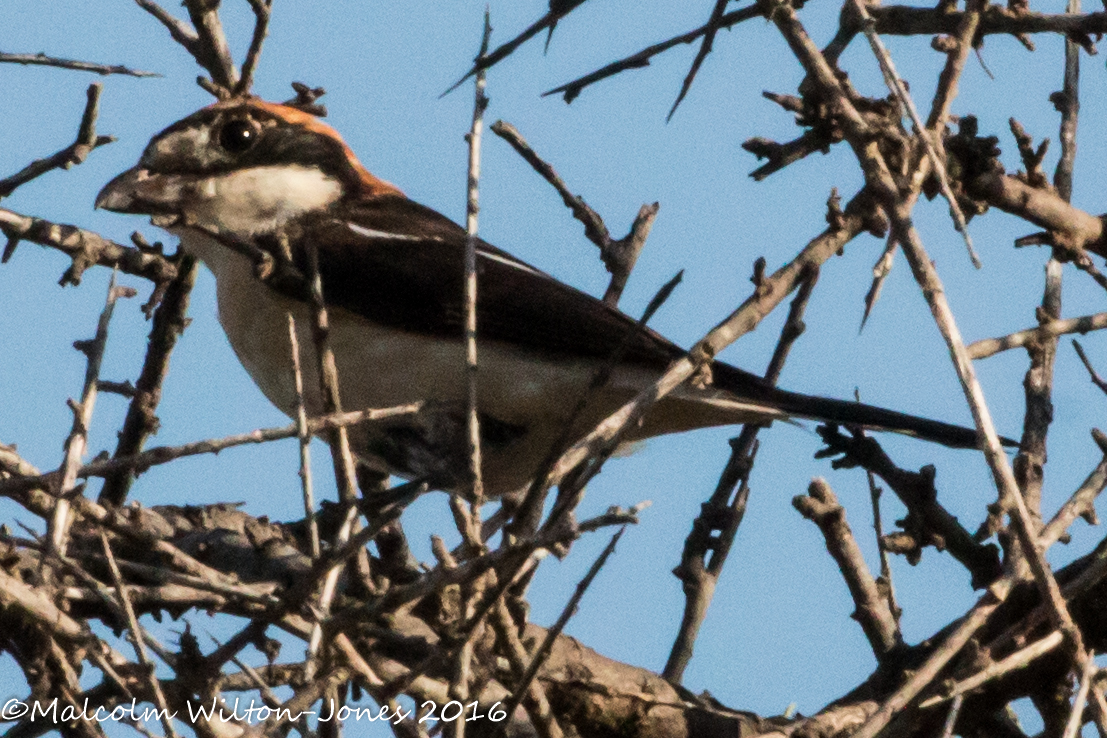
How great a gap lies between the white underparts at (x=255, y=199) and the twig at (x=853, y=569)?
218 cm

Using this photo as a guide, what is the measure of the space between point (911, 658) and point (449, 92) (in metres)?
1.85

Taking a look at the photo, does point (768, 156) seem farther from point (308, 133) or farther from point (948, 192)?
point (308, 133)

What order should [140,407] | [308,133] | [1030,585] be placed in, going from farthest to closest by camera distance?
1. [308,133]
2. [140,407]
3. [1030,585]

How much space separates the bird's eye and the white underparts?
8cm

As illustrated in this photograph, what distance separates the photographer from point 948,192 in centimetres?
274

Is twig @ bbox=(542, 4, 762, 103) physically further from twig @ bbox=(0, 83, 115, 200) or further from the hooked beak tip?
the hooked beak tip

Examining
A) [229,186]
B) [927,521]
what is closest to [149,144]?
[229,186]

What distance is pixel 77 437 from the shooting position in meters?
2.76

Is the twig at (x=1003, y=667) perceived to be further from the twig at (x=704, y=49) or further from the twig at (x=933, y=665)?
the twig at (x=704, y=49)

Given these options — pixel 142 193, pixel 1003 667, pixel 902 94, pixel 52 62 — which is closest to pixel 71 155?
pixel 52 62

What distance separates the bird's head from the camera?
5086 mm

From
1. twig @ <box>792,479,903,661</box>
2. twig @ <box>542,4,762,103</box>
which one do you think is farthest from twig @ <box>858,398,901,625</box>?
twig @ <box>542,4,762,103</box>

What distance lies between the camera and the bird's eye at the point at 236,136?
526 cm

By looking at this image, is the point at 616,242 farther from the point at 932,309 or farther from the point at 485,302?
the point at 932,309
